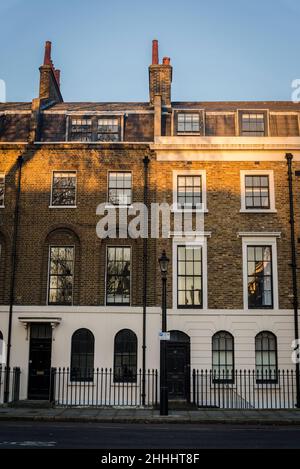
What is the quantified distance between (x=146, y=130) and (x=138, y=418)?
12.9m

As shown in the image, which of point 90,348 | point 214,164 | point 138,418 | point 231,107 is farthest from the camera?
point 231,107

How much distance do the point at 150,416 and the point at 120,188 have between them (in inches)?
388

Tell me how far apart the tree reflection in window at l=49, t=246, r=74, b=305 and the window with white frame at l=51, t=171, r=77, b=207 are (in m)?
1.94

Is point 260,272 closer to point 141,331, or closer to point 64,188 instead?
point 141,331

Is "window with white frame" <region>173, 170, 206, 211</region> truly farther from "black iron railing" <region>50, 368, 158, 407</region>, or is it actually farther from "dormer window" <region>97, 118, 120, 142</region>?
"black iron railing" <region>50, 368, 158, 407</region>

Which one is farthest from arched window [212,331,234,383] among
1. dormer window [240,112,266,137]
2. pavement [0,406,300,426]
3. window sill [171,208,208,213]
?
dormer window [240,112,266,137]

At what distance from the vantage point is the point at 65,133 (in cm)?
2516

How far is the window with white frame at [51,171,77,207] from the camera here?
24.0 m

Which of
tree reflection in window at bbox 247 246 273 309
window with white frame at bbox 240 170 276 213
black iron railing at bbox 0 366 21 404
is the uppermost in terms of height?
window with white frame at bbox 240 170 276 213

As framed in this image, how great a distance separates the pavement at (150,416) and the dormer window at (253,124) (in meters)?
11.8

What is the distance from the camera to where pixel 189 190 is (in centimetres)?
2402

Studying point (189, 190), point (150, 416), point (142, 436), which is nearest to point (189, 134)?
point (189, 190)
